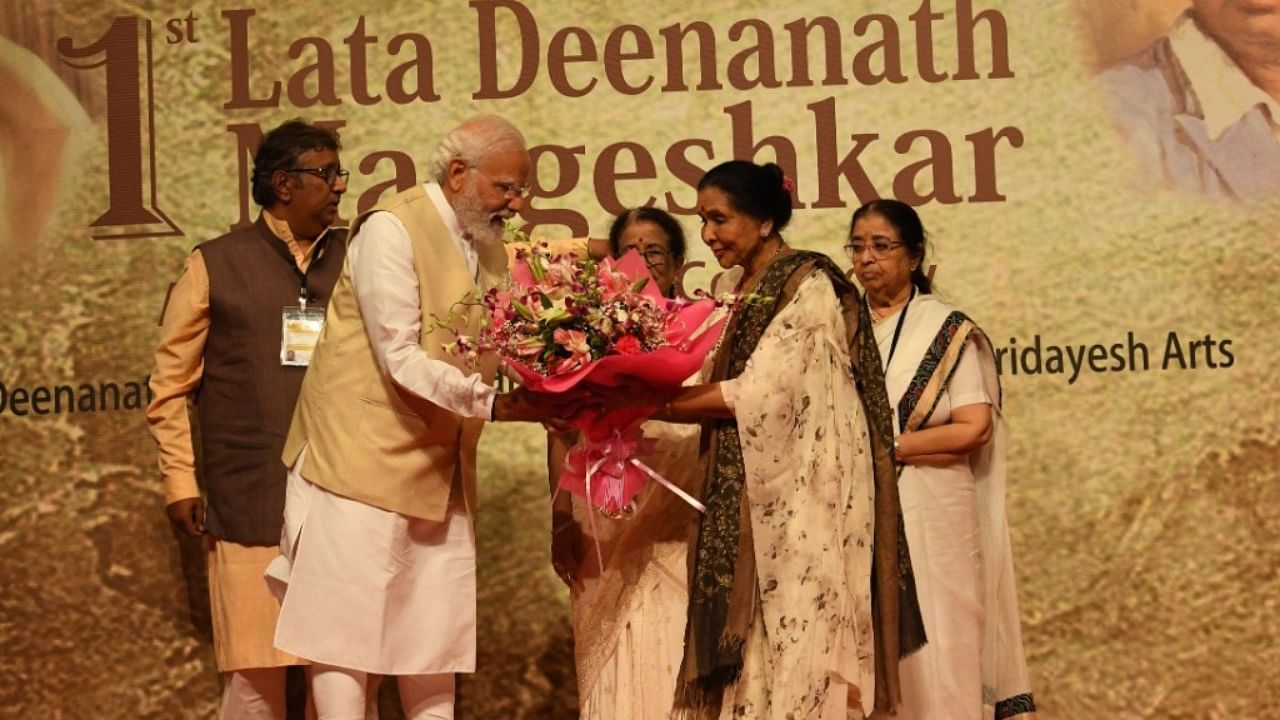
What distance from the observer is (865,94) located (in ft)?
15.8

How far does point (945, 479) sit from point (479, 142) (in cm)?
146

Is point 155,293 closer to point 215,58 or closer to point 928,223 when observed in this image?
point 215,58

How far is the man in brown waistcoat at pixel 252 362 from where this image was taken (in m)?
4.00

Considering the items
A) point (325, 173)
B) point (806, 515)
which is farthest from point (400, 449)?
point (325, 173)

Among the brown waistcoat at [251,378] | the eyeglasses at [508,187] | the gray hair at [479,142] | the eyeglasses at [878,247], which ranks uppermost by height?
the gray hair at [479,142]

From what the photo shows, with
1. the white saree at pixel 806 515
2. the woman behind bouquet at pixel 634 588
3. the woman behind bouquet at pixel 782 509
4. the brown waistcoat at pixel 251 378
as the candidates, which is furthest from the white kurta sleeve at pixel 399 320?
the brown waistcoat at pixel 251 378

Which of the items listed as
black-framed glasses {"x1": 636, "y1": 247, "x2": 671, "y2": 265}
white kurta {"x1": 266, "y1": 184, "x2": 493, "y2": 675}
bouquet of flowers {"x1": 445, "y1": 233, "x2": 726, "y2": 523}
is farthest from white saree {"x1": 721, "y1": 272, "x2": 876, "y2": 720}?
black-framed glasses {"x1": 636, "y1": 247, "x2": 671, "y2": 265}

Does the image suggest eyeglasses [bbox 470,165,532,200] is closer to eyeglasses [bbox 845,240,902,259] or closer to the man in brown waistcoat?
the man in brown waistcoat

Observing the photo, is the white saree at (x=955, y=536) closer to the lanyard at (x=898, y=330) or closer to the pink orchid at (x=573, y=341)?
the lanyard at (x=898, y=330)

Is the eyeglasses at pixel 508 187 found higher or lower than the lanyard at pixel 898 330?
higher

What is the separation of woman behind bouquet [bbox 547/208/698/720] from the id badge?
79 cm

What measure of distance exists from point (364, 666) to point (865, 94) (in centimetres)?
252

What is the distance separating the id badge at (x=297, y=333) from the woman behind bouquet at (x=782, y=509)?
3.81ft

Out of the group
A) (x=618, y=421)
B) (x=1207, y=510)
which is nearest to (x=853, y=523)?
(x=618, y=421)
